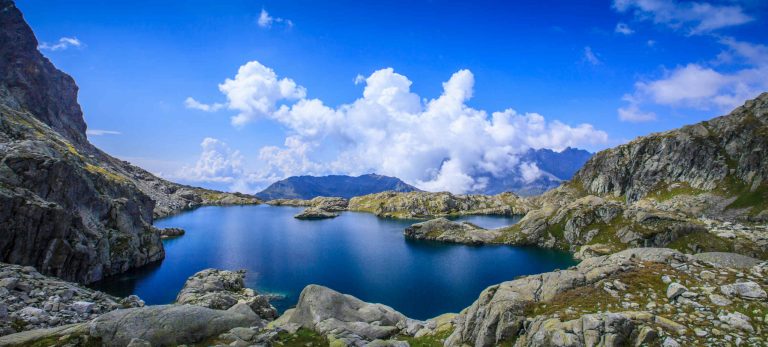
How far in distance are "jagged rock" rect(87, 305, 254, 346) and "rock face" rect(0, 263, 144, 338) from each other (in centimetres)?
1350

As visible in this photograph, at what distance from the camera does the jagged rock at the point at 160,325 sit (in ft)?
82.8

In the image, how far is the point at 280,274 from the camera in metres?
96.1

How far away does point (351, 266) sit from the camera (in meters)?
109

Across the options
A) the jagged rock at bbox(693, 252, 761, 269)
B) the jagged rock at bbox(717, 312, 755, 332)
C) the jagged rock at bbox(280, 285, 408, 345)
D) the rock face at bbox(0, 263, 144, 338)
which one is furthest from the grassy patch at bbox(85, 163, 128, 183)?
the jagged rock at bbox(717, 312, 755, 332)

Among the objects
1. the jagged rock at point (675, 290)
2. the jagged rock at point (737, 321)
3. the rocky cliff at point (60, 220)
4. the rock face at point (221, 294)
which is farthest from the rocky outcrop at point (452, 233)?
the jagged rock at point (737, 321)

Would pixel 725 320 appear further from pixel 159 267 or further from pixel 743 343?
pixel 159 267

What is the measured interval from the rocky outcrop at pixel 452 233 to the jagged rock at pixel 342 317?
12334cm

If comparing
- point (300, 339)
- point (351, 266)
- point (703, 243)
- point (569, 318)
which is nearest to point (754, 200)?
point (703, 243)

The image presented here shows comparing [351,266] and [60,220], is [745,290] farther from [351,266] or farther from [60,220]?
[351,266]

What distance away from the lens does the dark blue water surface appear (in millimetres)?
80562

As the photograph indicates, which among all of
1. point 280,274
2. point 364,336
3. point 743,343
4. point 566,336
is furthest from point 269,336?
point 280,274

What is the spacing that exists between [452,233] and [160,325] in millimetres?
150844

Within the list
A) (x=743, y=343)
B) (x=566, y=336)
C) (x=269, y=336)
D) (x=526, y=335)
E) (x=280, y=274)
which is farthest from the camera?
(x=280, y=274)

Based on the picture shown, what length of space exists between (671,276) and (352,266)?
89.7 meters
